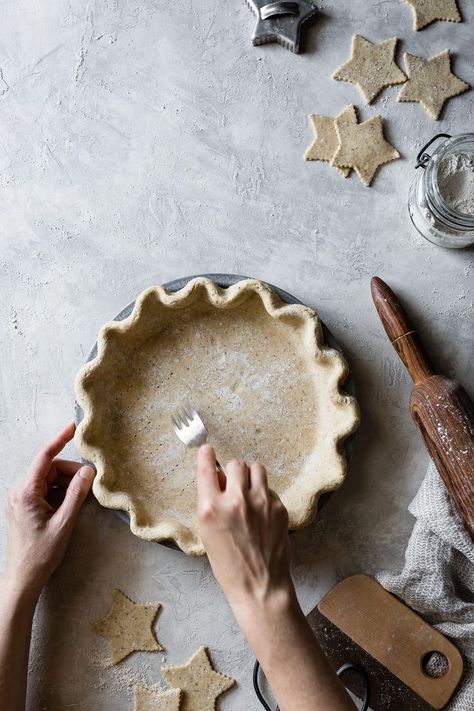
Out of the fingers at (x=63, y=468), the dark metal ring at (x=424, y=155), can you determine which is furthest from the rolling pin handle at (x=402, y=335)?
the fingers at (x=63, y=468)

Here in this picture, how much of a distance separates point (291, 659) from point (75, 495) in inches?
23.7

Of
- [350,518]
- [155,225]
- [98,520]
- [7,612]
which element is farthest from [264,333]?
[7,612]

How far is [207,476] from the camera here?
50.0 inches

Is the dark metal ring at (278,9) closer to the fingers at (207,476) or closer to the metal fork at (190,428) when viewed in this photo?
the metal fork at (190,428)

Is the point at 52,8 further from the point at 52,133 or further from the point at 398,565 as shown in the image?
the point at 398,565

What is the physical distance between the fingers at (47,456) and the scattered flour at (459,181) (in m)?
1.01

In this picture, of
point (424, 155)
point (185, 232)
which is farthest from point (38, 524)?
point (424, 155)

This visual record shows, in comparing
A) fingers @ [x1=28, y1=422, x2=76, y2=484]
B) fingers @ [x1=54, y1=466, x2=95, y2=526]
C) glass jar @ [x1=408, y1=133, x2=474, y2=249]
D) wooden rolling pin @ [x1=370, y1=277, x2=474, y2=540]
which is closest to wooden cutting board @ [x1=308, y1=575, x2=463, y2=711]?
wooden rolling pin @ [x1=370, y1=277, x2=474, y2=540]

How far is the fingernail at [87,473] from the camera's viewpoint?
155cm

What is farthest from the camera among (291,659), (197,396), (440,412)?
(197,396)

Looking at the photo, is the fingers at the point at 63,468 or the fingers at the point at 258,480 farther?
the fingers at the point at 63,468

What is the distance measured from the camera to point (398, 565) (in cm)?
163

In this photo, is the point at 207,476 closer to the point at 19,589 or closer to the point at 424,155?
the point at 19,589

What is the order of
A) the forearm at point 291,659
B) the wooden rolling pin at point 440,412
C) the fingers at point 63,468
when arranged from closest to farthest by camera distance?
the forearm at point 291,659 < the wooden rolling pin at point 440,412 < the fingers at point 63,468
